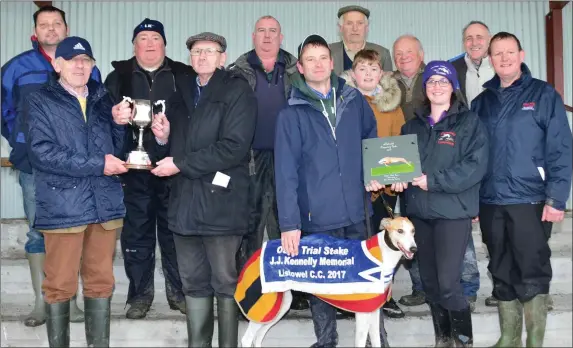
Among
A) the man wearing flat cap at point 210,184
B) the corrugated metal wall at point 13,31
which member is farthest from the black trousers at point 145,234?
the corrugated metal wall at point 13,31

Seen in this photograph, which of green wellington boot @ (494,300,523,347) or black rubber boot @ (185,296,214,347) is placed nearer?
black rubber boot @ (185,296,214,347)

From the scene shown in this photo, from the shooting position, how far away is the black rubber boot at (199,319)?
149 inches

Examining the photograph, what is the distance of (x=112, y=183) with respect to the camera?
3846 mm

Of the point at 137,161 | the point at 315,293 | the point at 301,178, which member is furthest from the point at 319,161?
the point at 137,161

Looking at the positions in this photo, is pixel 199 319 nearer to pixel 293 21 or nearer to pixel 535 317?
pixel 535 317

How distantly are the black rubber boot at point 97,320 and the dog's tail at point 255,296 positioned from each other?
0.92 metres

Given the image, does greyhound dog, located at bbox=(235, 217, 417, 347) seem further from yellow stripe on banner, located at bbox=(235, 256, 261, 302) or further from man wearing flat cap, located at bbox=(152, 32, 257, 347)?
man wearing flat cap, located at bbox=(152, 32, 257, 347)

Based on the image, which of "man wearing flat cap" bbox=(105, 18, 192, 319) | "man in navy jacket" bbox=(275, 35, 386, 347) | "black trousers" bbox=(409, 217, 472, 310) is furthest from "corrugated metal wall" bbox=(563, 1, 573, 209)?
"man wearing flat cap" bbox=(105, 18, 192, 319)

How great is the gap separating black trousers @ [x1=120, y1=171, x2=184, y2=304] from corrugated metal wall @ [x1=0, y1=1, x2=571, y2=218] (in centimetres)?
426

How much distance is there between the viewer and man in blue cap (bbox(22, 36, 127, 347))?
363 cm

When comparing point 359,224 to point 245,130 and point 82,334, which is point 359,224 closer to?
point 245,130

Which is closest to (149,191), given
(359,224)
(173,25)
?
(359,224)

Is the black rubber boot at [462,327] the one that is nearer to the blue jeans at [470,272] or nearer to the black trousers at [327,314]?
the black trousers at [327,314]

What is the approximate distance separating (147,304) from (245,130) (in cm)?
180
